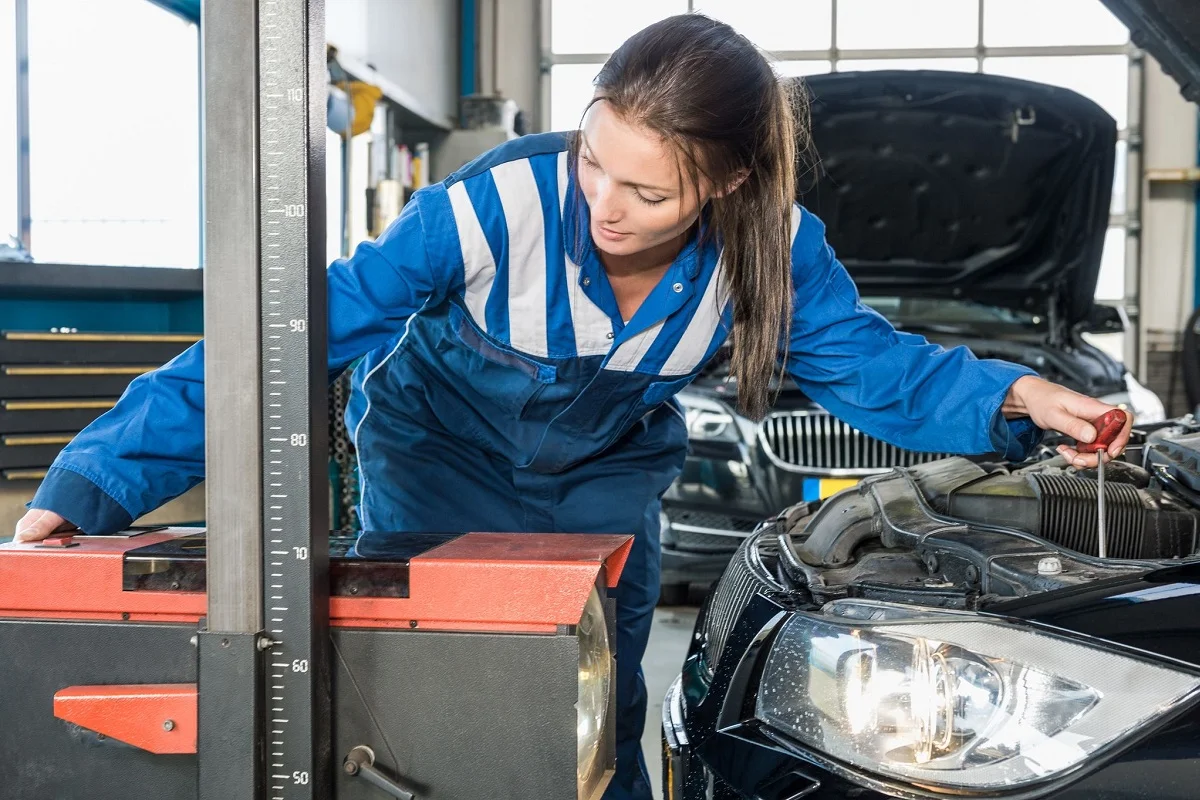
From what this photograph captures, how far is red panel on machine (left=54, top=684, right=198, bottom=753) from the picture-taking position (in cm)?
90

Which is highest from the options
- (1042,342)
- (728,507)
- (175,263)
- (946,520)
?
(175,263)

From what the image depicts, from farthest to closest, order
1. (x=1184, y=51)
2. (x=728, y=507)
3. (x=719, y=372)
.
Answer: (x=719, y=372) → (x=728, y=507) → (x=1184, y=51)

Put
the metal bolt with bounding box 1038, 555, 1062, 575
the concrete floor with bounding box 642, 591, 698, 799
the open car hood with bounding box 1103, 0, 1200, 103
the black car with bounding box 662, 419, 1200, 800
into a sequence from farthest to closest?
the concrete floor with bounding box 642, 591, 698, 799
the open car hood with bounding box 1103, 0, 1200, 103
the metal bolt with bounding box 1038, 555, 1062, 575
the black car with bounding box 662, 419, 1200, 800

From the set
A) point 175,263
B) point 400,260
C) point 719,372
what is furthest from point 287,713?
point 175,263

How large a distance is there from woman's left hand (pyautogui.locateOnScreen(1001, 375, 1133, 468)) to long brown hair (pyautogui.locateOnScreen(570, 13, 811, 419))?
0.30 metres

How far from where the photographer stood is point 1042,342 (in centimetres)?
365

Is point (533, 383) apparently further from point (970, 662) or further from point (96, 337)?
point (96, 337)

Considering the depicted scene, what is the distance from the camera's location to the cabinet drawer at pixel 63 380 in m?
2.84

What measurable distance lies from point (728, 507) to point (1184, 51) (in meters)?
1.66

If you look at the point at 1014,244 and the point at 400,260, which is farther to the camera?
the point at 1014,244

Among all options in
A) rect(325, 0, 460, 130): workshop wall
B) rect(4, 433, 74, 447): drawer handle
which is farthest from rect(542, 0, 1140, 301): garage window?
rect(4, 433, 74, 447): drawer handle

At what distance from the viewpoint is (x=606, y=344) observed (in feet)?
4.66

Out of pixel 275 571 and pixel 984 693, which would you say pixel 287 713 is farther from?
pixel 984 693

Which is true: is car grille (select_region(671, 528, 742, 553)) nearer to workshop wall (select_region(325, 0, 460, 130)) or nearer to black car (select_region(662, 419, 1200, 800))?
black car (select_region(662, 419, 1200, 800))
